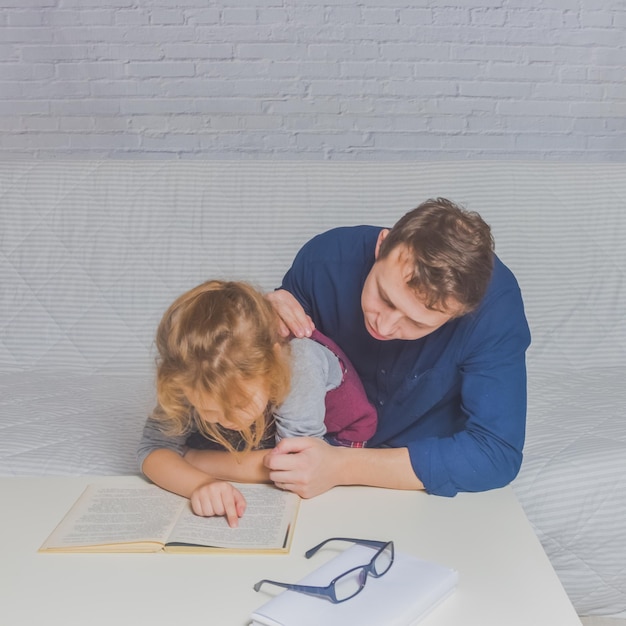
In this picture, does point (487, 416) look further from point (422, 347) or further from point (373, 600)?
point (373, 600)

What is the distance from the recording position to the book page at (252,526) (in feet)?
3.42

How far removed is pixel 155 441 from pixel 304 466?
256mm

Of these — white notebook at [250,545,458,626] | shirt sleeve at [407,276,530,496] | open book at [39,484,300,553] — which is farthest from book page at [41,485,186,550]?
shirt sleeve at [407,276,530,496]

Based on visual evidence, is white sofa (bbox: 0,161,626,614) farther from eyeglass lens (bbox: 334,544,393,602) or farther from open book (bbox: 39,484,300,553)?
eyeglass lens (bbox: 334,544,393,602)

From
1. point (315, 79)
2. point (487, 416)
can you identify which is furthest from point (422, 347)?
point (315, 79)

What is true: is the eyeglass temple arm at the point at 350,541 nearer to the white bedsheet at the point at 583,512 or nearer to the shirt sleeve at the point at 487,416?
the shirt sleeve at the point at 487,416

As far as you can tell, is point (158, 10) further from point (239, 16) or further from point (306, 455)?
point (306, 455)

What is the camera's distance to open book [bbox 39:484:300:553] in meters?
1.04

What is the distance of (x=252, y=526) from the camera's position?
1.10 metres

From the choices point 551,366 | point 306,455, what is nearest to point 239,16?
point 551,366

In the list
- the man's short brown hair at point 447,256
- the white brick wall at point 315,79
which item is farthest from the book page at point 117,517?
the white brick wall at point 315,79

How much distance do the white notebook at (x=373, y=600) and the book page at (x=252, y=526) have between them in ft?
0.35

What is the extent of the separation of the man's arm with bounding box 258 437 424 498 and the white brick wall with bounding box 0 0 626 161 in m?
1.74

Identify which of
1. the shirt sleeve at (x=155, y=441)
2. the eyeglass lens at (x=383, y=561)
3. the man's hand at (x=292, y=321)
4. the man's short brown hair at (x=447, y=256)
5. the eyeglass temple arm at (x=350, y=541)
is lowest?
the shirt sleeve at (x=155, y=441)
